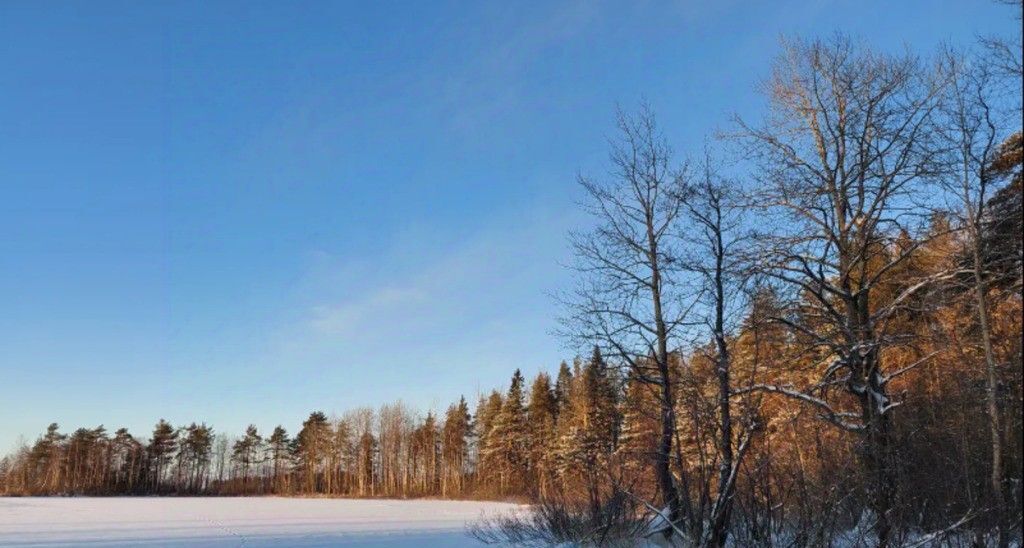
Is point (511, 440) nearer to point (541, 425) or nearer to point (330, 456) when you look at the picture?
point (541, 425)

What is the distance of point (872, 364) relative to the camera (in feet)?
36.0

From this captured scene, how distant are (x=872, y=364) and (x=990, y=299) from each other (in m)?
6.03

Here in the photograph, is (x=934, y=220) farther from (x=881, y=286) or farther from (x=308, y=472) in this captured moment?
(x=308, y=472)

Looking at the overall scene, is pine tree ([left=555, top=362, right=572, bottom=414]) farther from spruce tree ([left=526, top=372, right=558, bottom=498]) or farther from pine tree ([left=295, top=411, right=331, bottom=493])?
pine tree ([left=295, top=411, right=331, bottom=493])

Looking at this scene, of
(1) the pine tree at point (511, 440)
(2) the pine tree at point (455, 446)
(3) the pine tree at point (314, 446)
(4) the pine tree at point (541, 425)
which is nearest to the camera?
(4) the pine tree at point (541, 425)

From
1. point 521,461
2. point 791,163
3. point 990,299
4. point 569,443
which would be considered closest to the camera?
point 990,299

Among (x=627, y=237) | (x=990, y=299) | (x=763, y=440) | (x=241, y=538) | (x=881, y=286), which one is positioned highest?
(x=627, y=237)

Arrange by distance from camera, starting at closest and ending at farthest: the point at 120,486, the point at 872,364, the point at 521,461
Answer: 1. the point at 872,364
2. the point at 521,461
3. the point at 120,486

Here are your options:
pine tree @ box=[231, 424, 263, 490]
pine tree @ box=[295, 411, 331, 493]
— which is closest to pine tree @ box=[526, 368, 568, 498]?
pine tree @ box=[295, 411, 331, 493]

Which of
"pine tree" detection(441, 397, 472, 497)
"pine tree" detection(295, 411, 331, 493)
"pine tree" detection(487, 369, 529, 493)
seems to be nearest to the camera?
"pine tree" detection(487, 369, 529, 493)

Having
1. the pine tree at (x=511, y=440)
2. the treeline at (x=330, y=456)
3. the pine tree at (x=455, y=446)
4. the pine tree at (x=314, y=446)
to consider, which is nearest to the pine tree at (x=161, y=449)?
the treeline at (x=330, y=456)

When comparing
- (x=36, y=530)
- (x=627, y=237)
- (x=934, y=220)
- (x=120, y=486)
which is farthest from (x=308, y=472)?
(x=934, y=220)

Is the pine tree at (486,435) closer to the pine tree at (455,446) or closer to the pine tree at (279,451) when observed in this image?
the pine tree at (455,446)

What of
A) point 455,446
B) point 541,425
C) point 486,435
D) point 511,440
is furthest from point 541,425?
point 455,446
